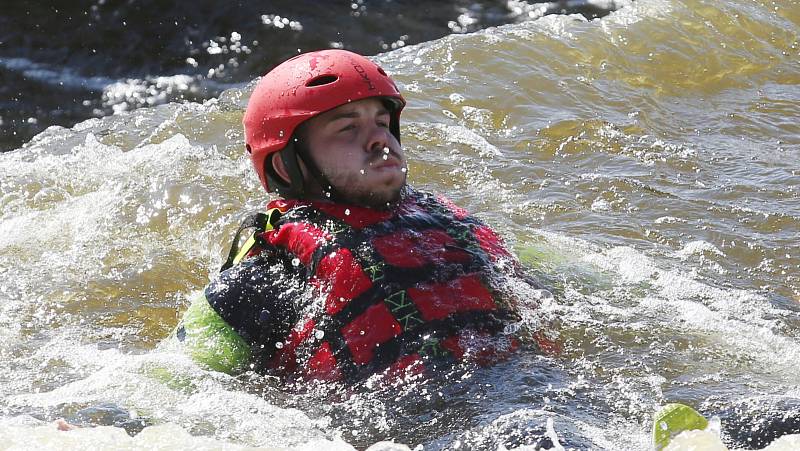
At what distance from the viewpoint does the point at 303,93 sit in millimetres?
4523

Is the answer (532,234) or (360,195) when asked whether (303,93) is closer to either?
(360,195)

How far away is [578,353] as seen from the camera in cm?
442

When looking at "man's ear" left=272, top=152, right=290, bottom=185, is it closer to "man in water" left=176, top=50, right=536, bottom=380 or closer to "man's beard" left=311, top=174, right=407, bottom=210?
"man in water" left=176, top=50, right=536, bottom=380

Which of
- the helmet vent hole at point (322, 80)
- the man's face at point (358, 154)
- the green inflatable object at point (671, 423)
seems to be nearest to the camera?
the green inflatable object at point (671, 423)

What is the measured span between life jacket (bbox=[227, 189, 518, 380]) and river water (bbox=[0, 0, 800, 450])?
11 cm

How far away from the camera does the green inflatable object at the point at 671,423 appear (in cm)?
333

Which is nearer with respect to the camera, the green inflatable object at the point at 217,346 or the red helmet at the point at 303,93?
the green inflatable object at the point at 217,346

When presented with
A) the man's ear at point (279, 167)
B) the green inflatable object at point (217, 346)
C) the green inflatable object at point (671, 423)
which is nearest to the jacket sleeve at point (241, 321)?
the green inflatable object at point (217, 346)

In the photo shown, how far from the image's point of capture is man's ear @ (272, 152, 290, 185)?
4.63m

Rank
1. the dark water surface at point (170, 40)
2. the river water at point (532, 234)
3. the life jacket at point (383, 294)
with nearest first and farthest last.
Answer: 1. the river water at point (532, 234)
2. the life jacket at point (383, 294)
3. the dark water surface at point (170, 40)

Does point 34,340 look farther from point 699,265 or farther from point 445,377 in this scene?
point 699,265

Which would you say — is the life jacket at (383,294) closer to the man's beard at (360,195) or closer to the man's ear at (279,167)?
the man's beard at (360,195)

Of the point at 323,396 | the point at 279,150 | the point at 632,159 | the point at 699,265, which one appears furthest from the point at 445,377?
the point at 632,159

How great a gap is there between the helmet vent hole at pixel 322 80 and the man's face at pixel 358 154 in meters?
0.12
